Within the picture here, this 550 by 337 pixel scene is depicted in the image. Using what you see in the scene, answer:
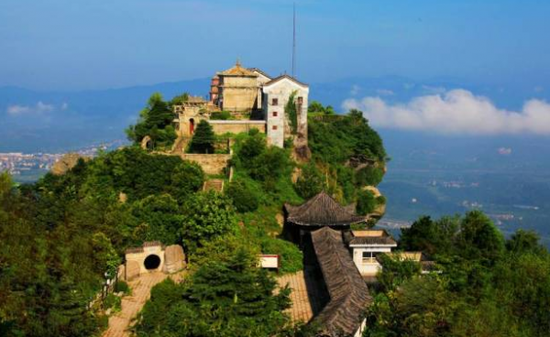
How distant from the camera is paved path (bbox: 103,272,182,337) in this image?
2016 cm

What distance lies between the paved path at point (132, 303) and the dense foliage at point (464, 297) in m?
8.06

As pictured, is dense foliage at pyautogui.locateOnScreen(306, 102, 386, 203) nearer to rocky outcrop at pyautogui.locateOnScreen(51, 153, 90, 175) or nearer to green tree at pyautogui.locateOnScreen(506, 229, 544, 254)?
green tree at pyautogui.locateOnScreen(506, 229, 544, 254)

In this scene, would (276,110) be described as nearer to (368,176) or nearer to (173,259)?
(368,176)

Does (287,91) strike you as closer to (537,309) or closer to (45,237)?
(45,237)

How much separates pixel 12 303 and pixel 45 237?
578cm

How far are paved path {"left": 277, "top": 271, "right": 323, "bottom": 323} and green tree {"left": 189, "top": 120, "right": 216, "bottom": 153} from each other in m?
10.5

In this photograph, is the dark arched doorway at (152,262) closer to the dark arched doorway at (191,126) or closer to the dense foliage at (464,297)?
the dense foliage at (464,297)

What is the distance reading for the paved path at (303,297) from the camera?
69.8ft

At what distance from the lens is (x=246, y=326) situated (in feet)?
53.2

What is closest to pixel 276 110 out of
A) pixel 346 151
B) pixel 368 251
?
pixel 346 151

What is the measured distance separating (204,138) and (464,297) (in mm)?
18233

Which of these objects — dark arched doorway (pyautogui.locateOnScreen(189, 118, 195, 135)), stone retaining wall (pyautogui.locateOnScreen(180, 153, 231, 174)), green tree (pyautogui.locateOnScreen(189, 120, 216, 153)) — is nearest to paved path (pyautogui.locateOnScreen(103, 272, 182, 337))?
stone retaining wall (pyautogui.locateOnScreen(180, 153, 231, 174))

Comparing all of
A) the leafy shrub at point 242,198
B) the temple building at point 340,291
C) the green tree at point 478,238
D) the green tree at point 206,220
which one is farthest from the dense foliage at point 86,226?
the green tree at point 478,238

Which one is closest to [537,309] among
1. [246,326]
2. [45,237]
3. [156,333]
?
[246,326]
